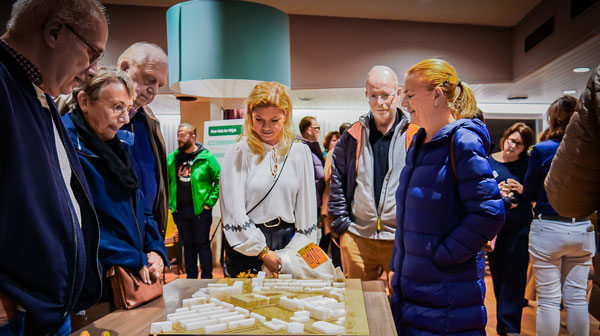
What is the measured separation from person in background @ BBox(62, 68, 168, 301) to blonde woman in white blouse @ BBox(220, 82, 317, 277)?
15.0 inches

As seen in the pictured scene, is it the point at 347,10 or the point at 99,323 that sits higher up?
the point at 347,10

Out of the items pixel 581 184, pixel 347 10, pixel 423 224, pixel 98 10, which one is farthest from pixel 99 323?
pixel 347 10

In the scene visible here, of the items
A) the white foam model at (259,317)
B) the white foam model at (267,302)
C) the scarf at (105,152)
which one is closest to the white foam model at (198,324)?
the white foam model at (267,302)

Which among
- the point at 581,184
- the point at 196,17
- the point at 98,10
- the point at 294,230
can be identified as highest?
the point at 196,17

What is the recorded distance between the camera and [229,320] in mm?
1077

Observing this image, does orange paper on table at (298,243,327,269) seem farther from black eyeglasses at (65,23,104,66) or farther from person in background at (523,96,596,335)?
person in background at (523,96,596,335)

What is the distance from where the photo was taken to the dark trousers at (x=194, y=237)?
4723 millimetres

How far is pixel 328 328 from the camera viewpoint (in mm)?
1021

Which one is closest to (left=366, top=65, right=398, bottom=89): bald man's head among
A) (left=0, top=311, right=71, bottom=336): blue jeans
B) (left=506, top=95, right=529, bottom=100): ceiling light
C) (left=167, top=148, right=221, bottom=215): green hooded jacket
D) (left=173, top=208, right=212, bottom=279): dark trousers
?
(left=0, top=311, right=71, bottom=336): blue jeans

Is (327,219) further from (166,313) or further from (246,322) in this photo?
(246,322)

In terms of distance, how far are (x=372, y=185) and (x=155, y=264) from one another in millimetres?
1184

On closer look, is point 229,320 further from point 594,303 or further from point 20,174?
point 594,303

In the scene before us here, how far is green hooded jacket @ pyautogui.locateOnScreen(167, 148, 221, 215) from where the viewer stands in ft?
15.3

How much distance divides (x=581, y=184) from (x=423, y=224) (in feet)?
1.79
